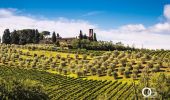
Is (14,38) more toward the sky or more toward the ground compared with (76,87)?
more toward the sky

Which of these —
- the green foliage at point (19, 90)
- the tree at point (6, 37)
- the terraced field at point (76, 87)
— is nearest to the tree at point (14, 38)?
the tree at point (6, 37)

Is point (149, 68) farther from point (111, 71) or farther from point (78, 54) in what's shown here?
point (78, 54)

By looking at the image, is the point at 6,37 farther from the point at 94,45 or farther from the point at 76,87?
the point at 76,87

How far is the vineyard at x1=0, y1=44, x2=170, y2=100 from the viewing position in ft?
275

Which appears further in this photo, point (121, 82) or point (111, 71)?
point (111, 71)

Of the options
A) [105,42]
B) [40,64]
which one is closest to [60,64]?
[40,64]

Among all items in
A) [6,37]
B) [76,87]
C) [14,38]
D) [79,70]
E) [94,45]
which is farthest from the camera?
[6,37]

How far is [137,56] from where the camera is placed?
130125 millimetres

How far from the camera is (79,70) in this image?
368ft

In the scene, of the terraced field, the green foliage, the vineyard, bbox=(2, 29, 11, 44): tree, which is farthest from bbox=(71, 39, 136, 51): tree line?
the green foliage

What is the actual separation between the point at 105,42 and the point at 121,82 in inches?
3253

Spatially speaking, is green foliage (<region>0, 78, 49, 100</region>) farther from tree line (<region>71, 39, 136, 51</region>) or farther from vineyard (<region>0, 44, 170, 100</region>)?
tree line (<region>71, 39, 136, 51</region>)

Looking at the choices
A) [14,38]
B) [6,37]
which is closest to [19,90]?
[14,38]

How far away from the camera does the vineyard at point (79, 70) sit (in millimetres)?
83875
